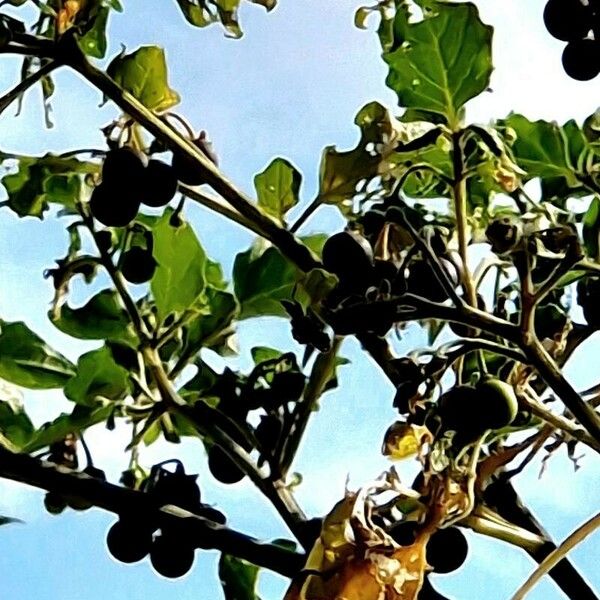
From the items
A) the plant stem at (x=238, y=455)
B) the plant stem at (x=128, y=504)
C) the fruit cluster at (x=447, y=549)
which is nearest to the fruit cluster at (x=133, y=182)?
the plant stem at (x=238, y=455)

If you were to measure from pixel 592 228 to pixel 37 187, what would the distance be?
49 cm

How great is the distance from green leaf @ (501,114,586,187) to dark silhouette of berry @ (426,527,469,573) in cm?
36

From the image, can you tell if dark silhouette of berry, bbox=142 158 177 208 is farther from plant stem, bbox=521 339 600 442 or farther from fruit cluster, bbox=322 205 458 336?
plant stem, bbox=521 339 600 442

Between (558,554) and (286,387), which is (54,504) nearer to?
(286,387)

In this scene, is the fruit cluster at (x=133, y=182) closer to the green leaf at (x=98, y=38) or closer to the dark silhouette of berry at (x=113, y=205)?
the dark silhouette of berry at (x=113, y=205)

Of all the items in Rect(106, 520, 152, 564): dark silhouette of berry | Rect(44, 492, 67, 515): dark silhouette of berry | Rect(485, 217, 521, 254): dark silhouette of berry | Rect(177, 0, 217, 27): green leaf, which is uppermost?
Rect(177, 0, 217, 27): green leaf

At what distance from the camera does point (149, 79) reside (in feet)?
3.72

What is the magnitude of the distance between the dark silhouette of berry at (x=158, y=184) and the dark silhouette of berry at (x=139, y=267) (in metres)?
0.08

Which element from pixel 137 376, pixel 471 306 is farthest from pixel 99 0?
pixel 471 306

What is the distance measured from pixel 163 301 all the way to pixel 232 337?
0.09 m

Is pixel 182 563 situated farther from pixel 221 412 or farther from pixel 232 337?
pixel 232 337

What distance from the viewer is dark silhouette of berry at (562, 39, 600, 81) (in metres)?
1.05

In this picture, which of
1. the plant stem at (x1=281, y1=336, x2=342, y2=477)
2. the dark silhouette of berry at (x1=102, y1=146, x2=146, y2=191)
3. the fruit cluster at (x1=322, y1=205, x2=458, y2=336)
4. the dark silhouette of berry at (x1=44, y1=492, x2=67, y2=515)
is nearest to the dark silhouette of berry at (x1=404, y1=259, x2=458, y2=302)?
the fruit cluster at (x1=322, y1=205, x2=458, y2=336)

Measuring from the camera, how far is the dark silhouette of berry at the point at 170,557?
0.97m
